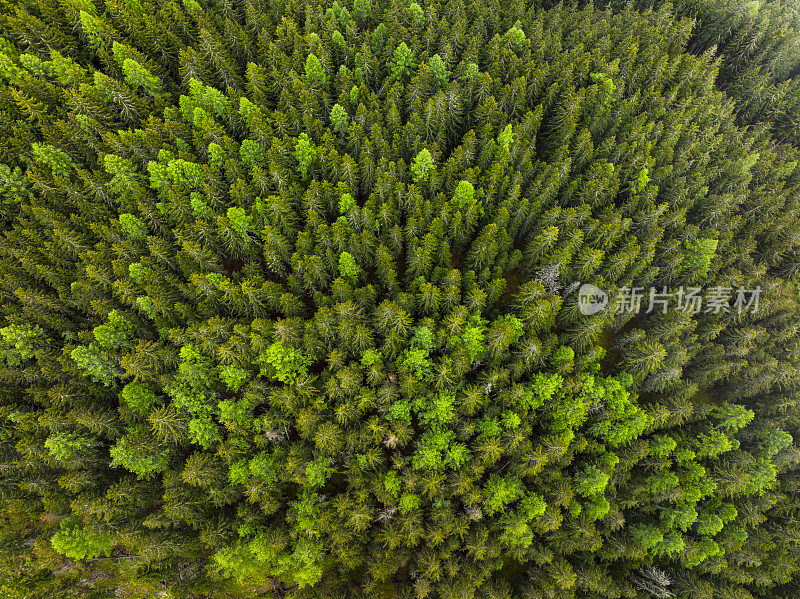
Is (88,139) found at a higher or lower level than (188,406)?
higher

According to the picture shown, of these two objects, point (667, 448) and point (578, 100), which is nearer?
point (667, 448)

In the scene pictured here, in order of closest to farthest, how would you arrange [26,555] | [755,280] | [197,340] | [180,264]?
[26,555], [197,340], [180,264], [755,280]

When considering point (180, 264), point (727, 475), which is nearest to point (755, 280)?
point (727, 475)

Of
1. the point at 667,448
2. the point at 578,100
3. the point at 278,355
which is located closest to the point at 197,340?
the point at 278,355

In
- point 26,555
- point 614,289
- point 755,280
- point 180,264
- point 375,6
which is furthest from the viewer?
point 375,6

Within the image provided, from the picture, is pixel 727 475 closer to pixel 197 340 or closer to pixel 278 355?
pixel 278 355

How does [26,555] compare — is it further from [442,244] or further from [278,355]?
[442,244]

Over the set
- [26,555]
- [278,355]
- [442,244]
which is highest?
[442,244]
